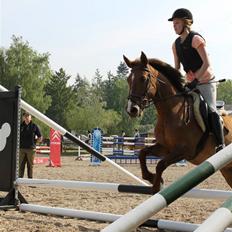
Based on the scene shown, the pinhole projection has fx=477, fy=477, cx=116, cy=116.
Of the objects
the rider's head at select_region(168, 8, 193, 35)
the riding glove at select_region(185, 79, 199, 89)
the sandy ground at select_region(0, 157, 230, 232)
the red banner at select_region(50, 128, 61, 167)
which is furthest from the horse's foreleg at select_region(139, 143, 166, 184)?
the red banner at select_region(50, 128, 61, 167)

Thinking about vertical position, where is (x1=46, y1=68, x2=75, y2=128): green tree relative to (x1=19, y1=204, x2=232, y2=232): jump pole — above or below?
above

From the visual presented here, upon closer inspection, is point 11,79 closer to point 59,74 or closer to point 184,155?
point 59,74

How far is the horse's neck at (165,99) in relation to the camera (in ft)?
17.8

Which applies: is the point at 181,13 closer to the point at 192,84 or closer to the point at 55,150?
the point at 192,84

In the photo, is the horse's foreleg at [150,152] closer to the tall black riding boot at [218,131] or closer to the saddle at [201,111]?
the saddle at [201,111]

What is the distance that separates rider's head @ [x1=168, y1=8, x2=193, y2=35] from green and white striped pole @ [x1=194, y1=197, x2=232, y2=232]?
3730 millimetres

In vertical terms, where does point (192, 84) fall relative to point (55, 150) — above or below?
above

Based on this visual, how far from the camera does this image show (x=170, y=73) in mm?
5676

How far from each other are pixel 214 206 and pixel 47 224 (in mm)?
2958

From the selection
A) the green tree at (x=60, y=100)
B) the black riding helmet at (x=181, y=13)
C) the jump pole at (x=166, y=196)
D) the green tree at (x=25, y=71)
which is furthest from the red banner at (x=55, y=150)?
the green tree at (x=60, y=100)

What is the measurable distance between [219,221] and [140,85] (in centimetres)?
313

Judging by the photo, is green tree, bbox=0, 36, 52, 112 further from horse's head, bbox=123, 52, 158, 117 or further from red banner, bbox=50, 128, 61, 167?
horse's head, bbox=123, 52, 158, 117

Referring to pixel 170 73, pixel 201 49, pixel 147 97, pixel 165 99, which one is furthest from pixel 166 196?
pixel 201 49

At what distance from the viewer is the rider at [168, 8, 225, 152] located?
5648mm
